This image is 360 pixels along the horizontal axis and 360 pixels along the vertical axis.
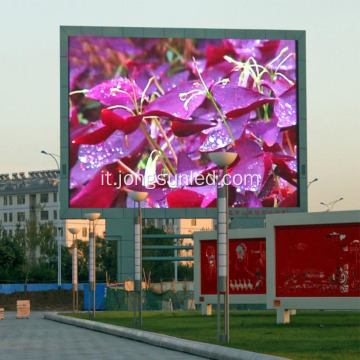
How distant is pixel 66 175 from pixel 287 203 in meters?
11.1

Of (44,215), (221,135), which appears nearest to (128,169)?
(221,135)

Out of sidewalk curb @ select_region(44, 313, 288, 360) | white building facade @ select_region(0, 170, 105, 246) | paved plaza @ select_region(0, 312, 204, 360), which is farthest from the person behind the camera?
white building facade @ select_region(0, 170, 105, 246)

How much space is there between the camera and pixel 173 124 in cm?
5228

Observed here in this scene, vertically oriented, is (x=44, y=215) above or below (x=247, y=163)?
above

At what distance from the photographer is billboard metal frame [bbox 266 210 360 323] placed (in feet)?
108

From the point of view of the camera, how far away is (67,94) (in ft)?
170

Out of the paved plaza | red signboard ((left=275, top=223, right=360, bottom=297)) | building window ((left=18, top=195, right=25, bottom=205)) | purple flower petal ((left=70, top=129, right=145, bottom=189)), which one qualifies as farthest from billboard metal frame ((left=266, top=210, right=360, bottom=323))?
building window ((left=18, top=195, right=25, bottom=205))

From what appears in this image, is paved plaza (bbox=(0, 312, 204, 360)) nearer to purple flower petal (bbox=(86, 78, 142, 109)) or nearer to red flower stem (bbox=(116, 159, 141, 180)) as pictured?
red flower stem (bbox=(116, 159, 141, 180))

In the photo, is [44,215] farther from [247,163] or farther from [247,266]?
[247,266]

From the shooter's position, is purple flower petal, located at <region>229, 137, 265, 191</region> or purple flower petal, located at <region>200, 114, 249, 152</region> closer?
purple flower petal, located at <region>200, 114, 249, 152</region>

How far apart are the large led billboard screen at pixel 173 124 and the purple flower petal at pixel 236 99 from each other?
0.05 m

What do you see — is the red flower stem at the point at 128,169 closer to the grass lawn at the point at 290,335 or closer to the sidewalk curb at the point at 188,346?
the grass lawn at the point at 290,335

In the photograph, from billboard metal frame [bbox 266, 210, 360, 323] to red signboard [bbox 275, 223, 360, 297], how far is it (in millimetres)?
134

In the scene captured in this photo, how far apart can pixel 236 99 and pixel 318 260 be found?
67.6 ft
